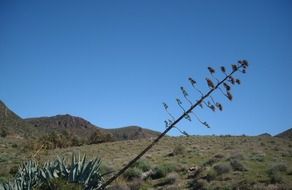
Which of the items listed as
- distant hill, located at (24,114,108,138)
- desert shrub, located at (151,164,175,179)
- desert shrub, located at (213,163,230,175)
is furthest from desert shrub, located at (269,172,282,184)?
distant hill, located at (24,114,108,138)

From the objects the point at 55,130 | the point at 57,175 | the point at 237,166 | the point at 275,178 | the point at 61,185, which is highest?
the point at 55,130

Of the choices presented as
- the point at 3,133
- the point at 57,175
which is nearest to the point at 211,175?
the point at 57,175

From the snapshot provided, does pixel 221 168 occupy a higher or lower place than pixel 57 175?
higher

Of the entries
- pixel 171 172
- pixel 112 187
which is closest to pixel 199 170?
pixel 171 172

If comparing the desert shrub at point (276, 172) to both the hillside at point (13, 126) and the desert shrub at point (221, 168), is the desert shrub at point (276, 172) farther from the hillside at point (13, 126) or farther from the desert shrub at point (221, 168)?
the hillside at point (13, 126)

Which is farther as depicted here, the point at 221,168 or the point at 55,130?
the point at 55,130

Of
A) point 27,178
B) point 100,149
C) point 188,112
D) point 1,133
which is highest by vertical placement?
point 1,133

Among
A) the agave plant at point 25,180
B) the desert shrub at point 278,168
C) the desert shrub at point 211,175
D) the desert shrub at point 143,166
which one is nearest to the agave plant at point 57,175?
the agave plant at point 25,180

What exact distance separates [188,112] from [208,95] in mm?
457

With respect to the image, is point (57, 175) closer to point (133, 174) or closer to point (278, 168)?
point (278, 168)

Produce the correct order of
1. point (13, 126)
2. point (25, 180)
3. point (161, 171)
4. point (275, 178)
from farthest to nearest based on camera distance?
point (13, 126), point (161, 171), point (275, 178), point (25, 180)

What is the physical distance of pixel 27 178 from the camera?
7.29 meters

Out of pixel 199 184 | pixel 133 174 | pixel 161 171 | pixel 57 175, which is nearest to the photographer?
pixel 57 175

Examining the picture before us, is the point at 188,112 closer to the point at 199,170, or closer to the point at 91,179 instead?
the point at 91,179
